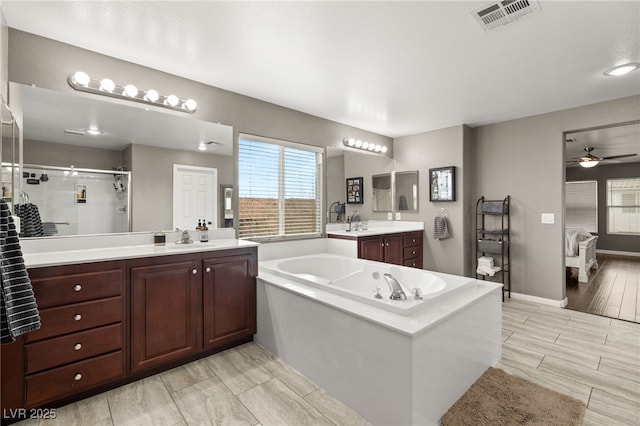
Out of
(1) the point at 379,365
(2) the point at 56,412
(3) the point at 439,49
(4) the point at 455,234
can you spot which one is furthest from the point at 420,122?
(2) the point at 56,412

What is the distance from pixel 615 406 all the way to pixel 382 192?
11.2 feet

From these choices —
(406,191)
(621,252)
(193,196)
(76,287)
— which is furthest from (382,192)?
(621,252)

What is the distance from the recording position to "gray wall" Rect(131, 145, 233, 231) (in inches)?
98.0

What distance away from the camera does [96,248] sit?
2324 millimetres

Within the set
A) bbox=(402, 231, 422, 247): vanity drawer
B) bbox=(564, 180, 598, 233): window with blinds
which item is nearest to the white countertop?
bbox=(402, 231, 422, 247): vanity drawer

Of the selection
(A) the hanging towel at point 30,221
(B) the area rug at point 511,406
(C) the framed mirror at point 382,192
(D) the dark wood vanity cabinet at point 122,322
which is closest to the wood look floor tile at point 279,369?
(D) the dark wood vanity cabinet at point 122,322

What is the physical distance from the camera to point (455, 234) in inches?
171

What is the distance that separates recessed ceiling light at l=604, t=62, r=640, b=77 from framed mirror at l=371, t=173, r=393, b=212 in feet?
9.05

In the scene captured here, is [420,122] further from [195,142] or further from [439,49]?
[195,142]

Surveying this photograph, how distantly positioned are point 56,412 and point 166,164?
5.99ft

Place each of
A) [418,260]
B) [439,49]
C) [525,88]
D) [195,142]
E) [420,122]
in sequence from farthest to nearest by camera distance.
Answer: [418,260] → [420,122] → [525,88] → [195,142] → [439,49]

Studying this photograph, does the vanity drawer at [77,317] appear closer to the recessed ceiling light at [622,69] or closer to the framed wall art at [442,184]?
the framed wall art at [442,184]

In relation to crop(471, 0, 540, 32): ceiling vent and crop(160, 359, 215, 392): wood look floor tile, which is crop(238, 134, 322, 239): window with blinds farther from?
crop(471, 0, 540, 32): ceiling vent

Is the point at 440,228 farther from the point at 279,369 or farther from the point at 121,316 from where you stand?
the point at 121,316
